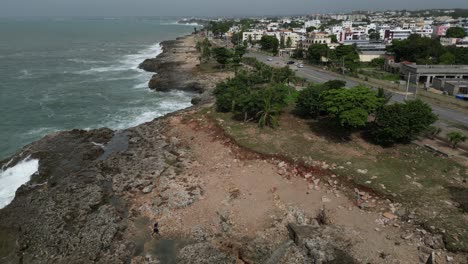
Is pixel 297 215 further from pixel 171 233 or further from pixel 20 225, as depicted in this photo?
pixel 20 225

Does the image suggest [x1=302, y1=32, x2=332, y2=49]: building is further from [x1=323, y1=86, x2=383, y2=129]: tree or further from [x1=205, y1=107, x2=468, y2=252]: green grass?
[x1=323, y1=86, x2=383, y2=129]: tree

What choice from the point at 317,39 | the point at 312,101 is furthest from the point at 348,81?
the point at 317,39

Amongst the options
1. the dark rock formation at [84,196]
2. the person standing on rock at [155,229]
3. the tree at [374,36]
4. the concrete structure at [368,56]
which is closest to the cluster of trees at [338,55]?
the concrete structure at [368,56]

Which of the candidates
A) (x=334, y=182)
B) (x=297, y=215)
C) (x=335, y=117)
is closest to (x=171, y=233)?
(x=297, y=215)

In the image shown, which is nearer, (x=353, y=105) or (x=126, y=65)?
(x=353, y=105)

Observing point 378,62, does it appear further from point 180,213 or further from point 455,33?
point 180,213
